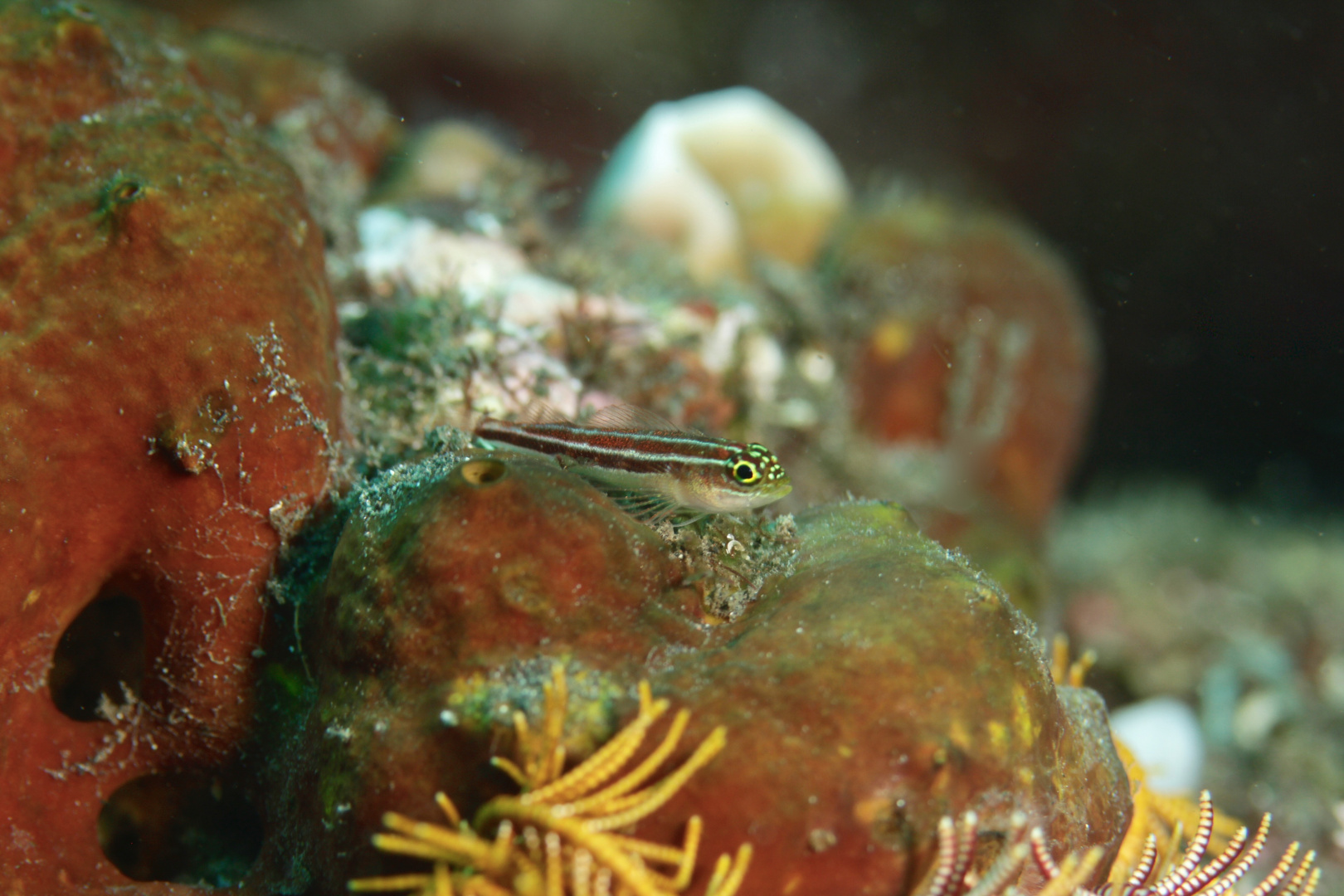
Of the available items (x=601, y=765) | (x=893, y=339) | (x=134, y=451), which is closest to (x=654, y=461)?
(x=601, y=765)

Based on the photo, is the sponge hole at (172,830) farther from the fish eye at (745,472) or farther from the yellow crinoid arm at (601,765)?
the fish eye at (745,472)

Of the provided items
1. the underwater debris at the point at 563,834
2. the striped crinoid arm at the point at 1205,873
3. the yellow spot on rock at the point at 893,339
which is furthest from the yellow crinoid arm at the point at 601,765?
the yellow spot on rock at the point at 893,339

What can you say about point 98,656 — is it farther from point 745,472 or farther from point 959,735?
point 959,735

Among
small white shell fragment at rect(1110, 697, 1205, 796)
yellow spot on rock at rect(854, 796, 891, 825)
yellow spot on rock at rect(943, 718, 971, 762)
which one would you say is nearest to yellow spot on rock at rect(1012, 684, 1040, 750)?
yellow spot on rock at rect(943, 718, 971, 762)

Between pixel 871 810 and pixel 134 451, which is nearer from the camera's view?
pixel 871 810

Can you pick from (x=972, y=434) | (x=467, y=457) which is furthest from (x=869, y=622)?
(x=972, y=434)

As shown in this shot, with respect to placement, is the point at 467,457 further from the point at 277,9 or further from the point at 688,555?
the point at 277,9
